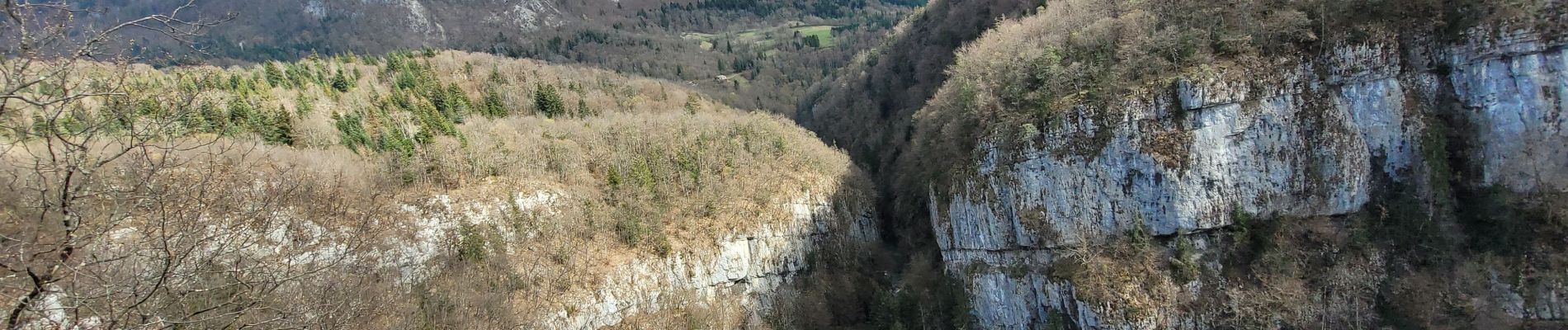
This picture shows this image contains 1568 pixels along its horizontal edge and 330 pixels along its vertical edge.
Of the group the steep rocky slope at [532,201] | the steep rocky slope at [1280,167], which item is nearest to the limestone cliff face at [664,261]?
the steep rocky slope at [532,201]

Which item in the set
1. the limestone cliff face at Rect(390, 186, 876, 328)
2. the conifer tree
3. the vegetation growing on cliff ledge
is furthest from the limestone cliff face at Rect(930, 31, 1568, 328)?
the conifer tree

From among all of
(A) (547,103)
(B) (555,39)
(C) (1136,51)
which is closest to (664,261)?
(A) (547,103)

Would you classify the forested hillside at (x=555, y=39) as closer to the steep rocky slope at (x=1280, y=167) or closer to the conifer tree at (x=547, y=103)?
the conifer tree at (x=547, y=103)

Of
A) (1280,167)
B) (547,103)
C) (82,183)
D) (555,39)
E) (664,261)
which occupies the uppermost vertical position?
(555,39)

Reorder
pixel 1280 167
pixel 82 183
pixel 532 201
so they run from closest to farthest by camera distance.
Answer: pixel 82 183
pixel 1280 167
pixel 532 201

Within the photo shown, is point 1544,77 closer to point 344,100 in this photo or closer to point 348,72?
point 344,100

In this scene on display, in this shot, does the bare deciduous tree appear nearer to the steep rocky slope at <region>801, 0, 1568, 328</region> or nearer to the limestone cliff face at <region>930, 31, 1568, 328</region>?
the steep rocky slope at <region>801, 0, 1568, 328</region>

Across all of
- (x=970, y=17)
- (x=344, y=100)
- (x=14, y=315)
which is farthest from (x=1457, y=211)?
(x=344, y=100)

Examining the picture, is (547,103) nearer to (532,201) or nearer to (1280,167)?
(532,201)
